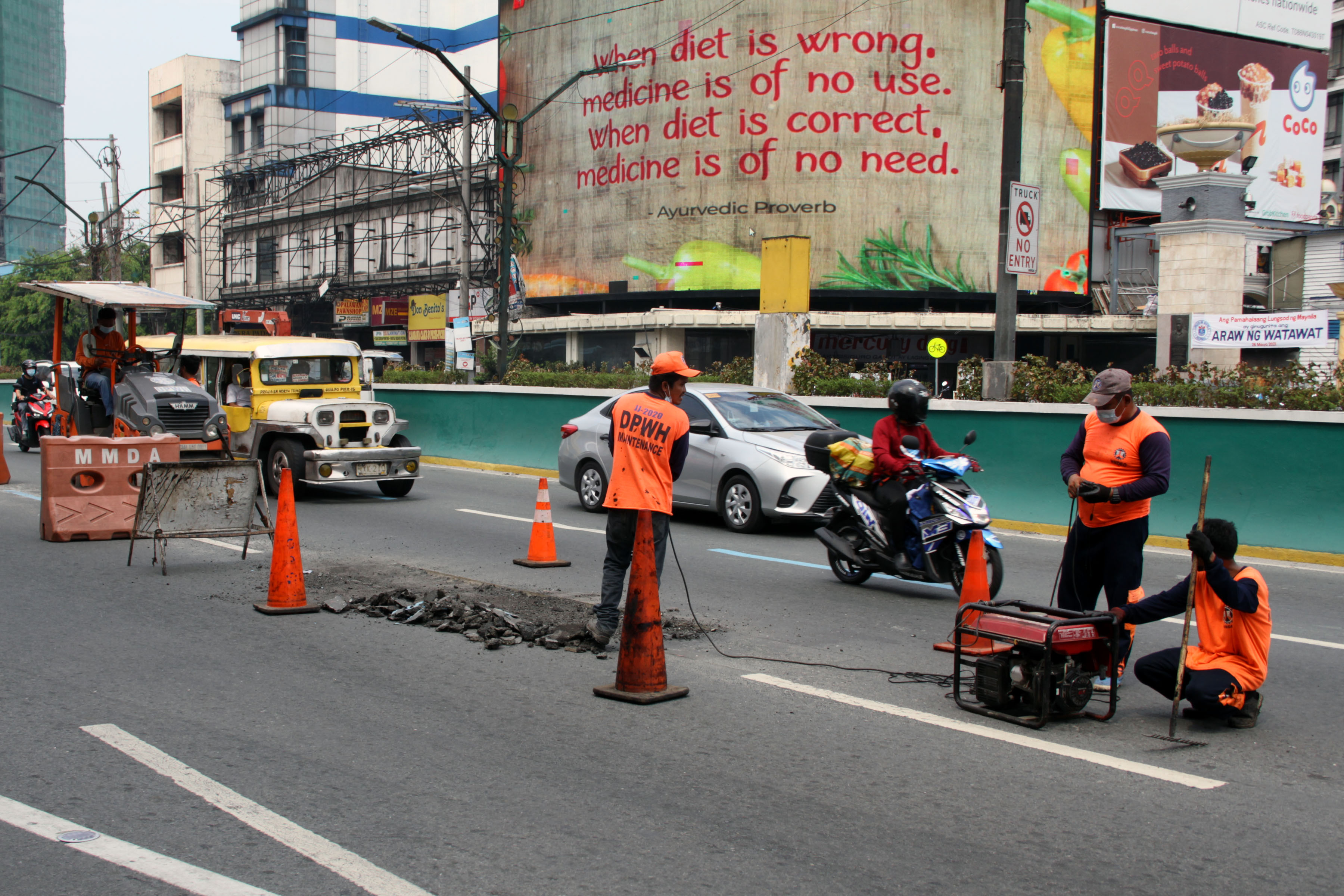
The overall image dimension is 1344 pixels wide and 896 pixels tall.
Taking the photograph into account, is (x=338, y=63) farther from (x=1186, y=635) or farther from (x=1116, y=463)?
(x=1186, y=635)

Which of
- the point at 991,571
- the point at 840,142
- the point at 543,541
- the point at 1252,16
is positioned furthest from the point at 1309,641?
the point at 1252,16

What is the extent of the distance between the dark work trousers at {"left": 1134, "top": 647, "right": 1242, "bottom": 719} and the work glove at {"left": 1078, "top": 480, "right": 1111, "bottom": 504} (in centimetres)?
83

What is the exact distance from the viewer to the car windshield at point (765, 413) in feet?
43.7

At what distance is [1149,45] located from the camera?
160 ft

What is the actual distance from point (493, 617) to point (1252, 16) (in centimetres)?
5497

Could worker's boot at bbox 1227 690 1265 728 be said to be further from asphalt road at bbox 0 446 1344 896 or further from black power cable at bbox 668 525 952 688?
black power cable at bbox 668 525 952 688

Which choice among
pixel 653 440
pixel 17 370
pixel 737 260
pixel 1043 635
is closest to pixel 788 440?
pixel 653 440

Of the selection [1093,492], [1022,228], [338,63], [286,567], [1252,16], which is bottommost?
[286,567]

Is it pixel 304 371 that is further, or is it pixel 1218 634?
pixel 304 371

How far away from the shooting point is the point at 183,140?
232ft

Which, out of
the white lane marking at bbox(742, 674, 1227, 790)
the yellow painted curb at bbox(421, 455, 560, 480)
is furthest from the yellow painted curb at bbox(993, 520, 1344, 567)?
the yellow painted curb at bbox(421, 455, 560, 480)

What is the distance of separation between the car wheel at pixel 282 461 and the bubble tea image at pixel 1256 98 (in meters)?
48.0

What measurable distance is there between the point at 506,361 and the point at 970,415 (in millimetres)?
12536

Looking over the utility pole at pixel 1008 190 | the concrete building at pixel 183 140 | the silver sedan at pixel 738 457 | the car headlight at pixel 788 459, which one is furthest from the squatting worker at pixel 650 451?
the concrete building at pixel 183 140
